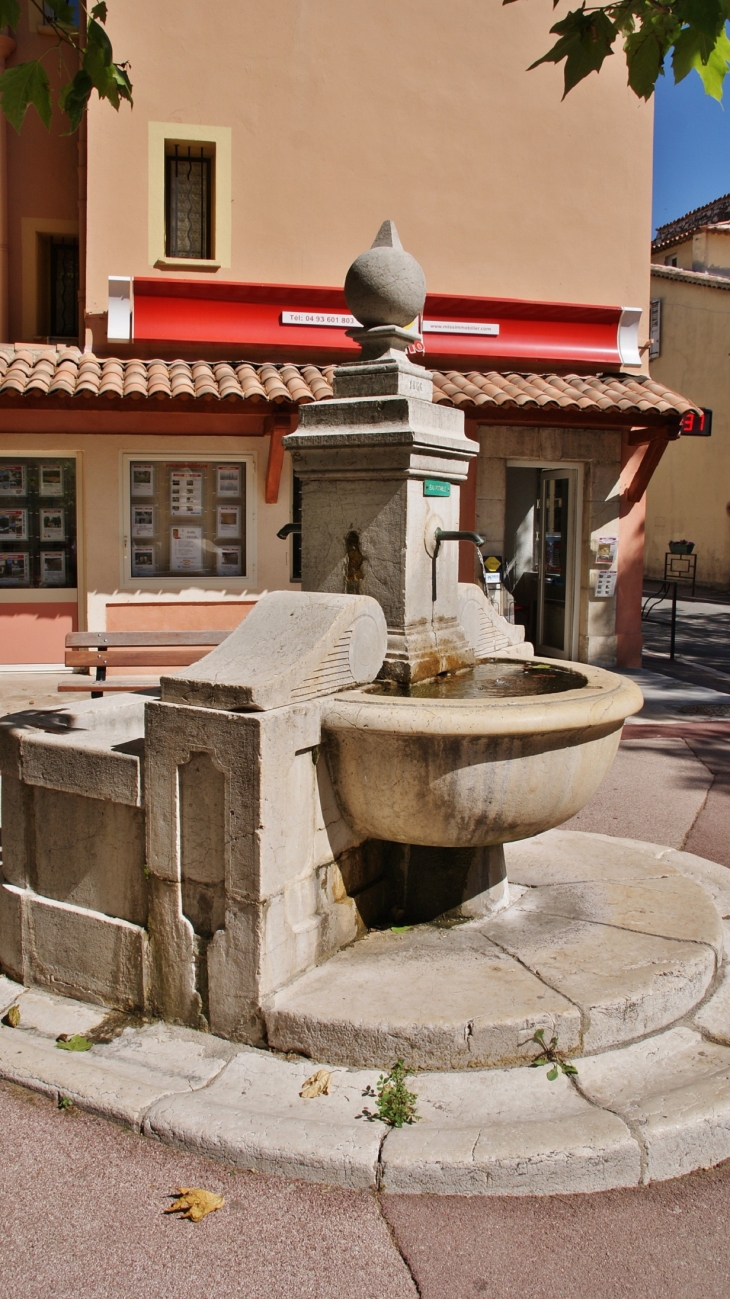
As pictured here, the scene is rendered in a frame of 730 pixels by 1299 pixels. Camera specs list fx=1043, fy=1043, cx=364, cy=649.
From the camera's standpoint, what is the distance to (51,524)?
11047mm

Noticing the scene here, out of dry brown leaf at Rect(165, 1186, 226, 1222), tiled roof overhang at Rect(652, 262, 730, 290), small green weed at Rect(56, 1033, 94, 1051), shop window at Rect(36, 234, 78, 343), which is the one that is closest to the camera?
dry brown leaf at Rect(165, 1186, 226, 1222)

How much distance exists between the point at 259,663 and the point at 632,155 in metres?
10.7

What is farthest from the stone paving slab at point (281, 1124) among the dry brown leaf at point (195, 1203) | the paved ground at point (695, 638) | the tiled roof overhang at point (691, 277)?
the tiled roof overhang at point (691, 277)

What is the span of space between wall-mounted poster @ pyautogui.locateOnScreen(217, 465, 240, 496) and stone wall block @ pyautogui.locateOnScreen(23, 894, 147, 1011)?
7.85 metres

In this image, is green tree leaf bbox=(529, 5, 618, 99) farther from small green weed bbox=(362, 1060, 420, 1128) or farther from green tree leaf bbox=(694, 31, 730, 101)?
small green weed bbox=(362, 1060, 420, 1128)

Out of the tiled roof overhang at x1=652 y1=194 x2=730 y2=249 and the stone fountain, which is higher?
the tiled roof overhang at x1=652 y1=194 x2=730 y2=249

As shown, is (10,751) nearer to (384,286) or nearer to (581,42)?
(384,286)

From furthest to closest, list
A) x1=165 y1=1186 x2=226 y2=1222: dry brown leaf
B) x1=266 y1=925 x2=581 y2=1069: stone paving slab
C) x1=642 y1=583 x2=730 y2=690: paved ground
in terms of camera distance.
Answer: x1=642 y1=583 x2=730 y2=690: paved ground → x1=266 y1=925 x2=581 y2=1069: stone paving slab → x1=165 y1=1186 x2=226 y2=1222: dry brown leaf

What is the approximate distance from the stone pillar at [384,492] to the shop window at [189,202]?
307 inches

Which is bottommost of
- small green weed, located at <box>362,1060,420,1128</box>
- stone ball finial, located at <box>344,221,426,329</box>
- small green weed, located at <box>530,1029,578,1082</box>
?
small green weed, located at <box>362,1060,420,1128</box>

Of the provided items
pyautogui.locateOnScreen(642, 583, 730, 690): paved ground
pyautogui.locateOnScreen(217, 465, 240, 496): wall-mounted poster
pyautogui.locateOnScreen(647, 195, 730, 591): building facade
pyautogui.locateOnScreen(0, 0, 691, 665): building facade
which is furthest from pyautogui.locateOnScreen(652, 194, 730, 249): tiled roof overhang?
pyautogui.locateOnScreen(217, 465, 240, 496): wall-mounted poster

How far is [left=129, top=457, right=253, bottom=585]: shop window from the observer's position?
11.0 metres

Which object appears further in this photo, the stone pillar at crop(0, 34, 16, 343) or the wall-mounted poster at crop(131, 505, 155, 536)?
the stone pillar at crop(0, 34, 16, 343)

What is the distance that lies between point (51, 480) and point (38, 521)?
45 centimetres
